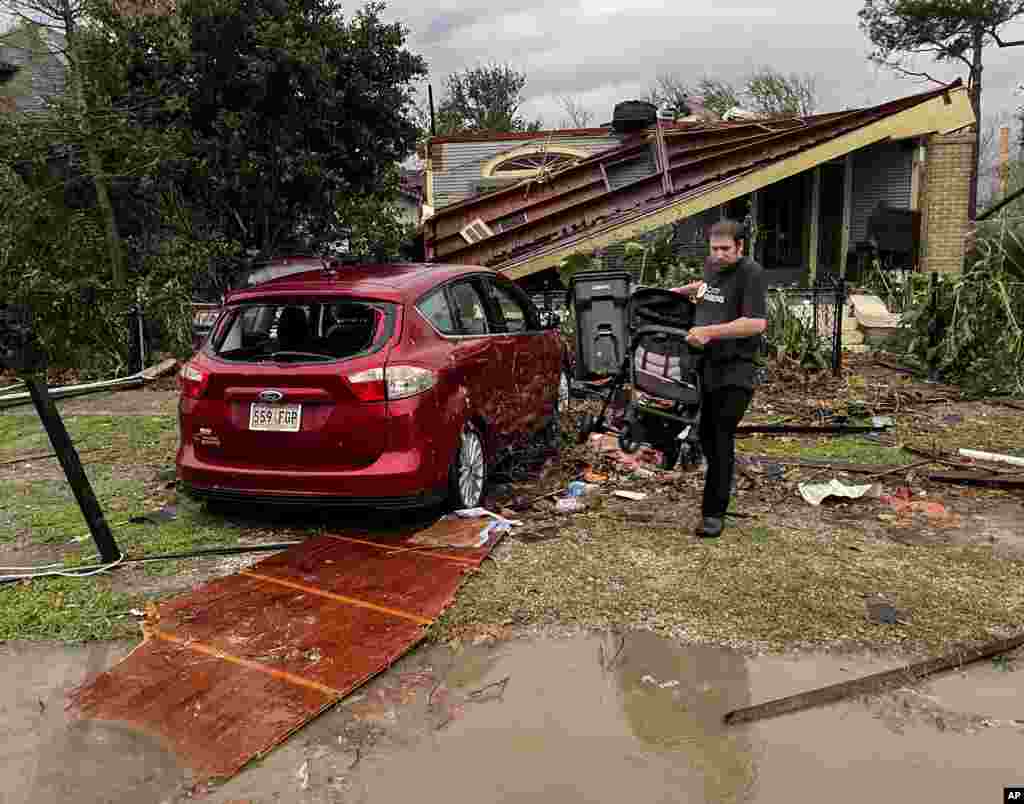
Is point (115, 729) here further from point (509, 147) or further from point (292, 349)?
point (509, 147)

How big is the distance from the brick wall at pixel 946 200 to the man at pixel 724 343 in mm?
11446

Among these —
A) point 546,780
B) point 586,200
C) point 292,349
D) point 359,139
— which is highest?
Result: point 359,139

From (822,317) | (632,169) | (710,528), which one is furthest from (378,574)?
(632,169)

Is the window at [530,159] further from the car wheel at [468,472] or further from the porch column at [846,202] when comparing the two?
the car wheel at [468,472]

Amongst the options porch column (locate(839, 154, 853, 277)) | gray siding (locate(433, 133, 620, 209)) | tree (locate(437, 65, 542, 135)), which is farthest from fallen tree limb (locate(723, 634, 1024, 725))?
tree (locate(437, 65, 542, 135))

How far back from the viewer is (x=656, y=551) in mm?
4961

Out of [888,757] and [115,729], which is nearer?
[888,757]

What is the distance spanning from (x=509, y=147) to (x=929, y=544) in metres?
12.8

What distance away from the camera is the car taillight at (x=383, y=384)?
16.2ft

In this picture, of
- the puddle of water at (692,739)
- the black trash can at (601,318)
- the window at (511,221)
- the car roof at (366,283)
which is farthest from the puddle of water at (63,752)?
the window at (511,221)

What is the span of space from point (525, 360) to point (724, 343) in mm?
1984

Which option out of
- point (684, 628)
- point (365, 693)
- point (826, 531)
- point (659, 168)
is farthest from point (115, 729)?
point (659, 168)

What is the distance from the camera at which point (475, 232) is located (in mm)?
14305

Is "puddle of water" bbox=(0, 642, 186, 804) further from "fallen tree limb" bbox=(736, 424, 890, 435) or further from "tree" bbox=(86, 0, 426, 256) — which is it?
"tree" bbox=(86, 0, 426, 256)
